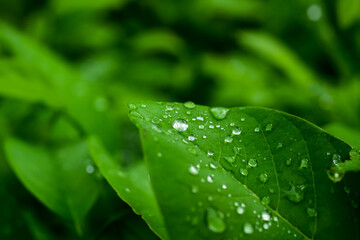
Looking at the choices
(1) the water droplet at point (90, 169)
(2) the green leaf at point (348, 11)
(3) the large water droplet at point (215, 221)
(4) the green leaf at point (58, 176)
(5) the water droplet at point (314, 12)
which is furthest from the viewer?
(5) the water droplet at point (314, 12)

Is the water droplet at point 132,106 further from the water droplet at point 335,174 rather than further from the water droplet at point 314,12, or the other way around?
the water droplet at point 314,12

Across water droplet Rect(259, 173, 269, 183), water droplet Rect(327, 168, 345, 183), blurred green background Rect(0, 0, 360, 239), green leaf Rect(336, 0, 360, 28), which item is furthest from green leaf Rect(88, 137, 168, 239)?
green leaf Rect(336, 0, 360, 28)

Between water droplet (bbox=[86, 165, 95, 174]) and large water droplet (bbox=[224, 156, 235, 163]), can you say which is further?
water droplet (bbox=[86, 165, 95, 174])

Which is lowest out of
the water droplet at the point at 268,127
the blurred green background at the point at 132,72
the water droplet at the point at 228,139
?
the blurred green background at the point at 132,72

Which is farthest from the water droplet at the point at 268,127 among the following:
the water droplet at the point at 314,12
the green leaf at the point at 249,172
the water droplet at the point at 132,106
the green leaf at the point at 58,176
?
the water droplet at the point at 314,12

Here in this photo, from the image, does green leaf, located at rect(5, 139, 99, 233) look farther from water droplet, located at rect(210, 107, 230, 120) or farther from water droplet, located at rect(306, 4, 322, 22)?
water droplet, located at rect(306, 4, 322, 22)

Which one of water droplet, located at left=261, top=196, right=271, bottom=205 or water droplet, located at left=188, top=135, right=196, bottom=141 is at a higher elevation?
water droplet, located at left=188, top=135, right=196, bottom=141
